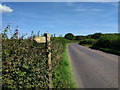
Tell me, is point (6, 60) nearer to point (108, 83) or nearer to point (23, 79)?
point (23, 79)

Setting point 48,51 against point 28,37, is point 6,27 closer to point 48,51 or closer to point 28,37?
point 28,37

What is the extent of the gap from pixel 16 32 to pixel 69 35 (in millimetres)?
124436

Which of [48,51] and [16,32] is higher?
[16,32]

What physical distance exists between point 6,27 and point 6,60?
3.22ft

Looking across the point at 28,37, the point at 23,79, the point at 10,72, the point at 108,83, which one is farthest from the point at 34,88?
the point at 108,83

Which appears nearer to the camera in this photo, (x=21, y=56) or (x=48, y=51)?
(x=21, y=56)

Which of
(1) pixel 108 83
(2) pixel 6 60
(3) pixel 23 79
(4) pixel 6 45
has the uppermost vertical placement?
(4) pixel 6 45

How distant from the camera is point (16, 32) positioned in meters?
4.20

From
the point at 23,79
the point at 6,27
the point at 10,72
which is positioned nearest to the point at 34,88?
the point at 23,79

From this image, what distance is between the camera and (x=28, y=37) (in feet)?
15.3

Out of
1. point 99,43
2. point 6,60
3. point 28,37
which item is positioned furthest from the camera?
point 99,43

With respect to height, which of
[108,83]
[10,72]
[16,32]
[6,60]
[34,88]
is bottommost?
[108,83]

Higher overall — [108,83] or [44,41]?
[44,41]

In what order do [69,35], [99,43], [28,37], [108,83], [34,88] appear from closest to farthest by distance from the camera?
[34,88], [28,37], [108,83], [99,43], [69,35]
